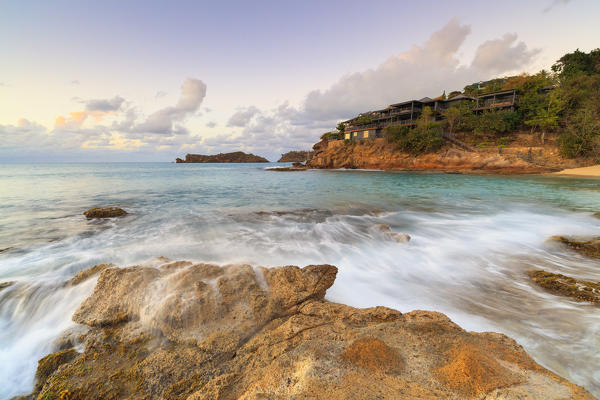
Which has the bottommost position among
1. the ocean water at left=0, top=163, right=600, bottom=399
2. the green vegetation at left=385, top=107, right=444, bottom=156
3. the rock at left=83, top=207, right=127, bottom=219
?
the ocean water at left=0, top=163, right=600, bottom=399

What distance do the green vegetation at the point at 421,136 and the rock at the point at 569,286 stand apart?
4471 cm

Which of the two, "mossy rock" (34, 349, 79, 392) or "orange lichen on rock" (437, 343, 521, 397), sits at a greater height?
"orange lichen on rock" (437, 343, 521, 397)

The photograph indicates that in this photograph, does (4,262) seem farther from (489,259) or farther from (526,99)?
(526,99)

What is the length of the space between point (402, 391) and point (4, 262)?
27.5 ft

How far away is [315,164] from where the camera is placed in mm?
60188

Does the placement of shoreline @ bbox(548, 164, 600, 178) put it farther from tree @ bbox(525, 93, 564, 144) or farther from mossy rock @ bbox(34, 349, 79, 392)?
mossy rock @ bbox(34, 349, 79, 392)

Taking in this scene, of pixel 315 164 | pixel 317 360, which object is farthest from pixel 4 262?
pixel 315 164

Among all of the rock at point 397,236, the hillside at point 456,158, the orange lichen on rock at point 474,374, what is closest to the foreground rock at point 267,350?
the orange lichen on rock at point 474,374

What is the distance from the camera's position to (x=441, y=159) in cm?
4244

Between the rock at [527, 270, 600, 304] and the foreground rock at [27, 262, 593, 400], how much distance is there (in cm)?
312

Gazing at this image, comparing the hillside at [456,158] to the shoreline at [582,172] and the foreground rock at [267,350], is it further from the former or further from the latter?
the foreground rock at [267,350]

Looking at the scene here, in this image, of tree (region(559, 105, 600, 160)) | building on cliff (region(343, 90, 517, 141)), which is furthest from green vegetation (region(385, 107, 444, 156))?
tree (region(559, 105, 600, 160))

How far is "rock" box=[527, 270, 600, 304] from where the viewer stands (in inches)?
155

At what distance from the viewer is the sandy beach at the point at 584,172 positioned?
94.1 feet
